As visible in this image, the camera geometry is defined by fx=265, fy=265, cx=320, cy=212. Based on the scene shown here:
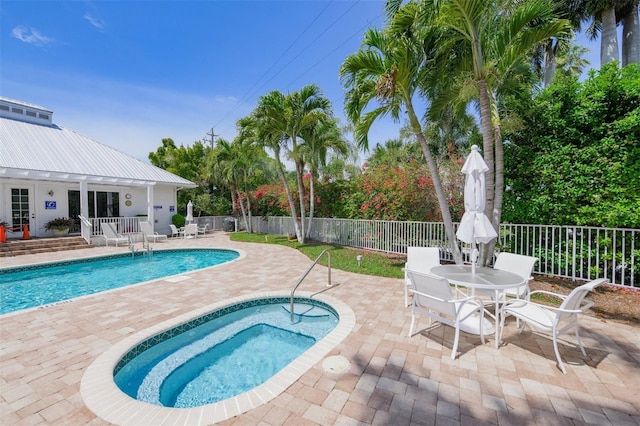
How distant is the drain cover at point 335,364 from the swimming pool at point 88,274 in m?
6.97

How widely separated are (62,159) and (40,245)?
232 inches

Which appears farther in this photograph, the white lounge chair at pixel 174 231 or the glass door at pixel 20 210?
the white lounge chair at pixel 174 231

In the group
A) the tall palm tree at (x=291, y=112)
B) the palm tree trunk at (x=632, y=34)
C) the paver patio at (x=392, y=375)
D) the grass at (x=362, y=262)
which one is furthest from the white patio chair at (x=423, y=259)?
the palm tree trunk at (x=632, y=34)

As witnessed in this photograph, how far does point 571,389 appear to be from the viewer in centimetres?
290

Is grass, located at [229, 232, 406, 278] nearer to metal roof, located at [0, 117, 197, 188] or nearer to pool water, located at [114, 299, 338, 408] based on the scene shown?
pool water, located at [114, 299, 338, 408]

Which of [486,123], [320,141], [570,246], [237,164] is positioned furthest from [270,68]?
[570,246]

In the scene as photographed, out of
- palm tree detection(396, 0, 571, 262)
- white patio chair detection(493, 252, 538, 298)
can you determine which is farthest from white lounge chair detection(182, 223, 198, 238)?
white patio chair detection(493, 252, 538, 298)

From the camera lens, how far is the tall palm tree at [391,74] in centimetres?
665

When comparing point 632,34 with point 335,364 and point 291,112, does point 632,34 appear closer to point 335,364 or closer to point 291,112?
point 291,112

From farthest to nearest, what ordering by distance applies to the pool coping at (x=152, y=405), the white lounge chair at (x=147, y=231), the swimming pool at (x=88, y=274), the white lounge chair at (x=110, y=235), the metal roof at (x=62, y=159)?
the white lounge chair at (x=147, y=231) → the white lounge chair at (x=110, y=235) → the metal roof at (x=62, y=159) → the swimming pool at (x=88, y=274) → the pool coping at (x=152, y=405)

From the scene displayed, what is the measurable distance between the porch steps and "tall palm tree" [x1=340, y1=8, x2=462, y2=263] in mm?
14970

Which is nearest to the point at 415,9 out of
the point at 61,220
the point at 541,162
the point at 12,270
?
the point at 541,162

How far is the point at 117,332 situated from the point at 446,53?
9.46 metres

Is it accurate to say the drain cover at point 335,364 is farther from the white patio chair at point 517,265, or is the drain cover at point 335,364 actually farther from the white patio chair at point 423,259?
the white patio chair at point 517,265
